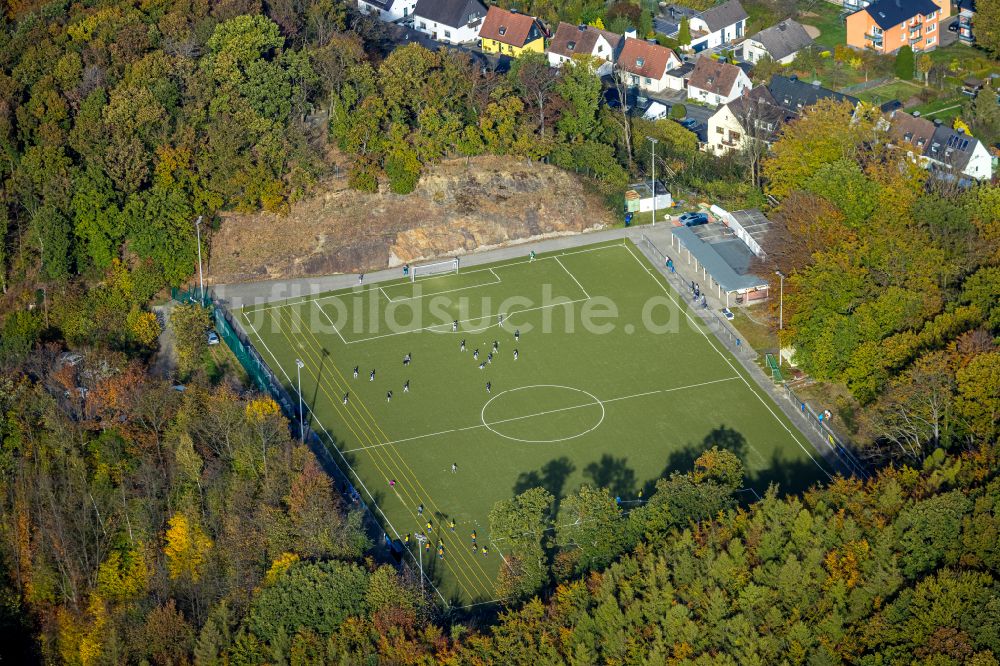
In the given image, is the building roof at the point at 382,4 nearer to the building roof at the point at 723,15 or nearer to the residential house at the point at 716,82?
the building roof at the point at 723,15

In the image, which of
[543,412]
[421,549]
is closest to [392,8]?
[543,412]

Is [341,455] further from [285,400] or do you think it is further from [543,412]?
[543,412]

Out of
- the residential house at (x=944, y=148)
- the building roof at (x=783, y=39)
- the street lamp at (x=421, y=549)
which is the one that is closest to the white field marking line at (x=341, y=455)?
the street lamp at (x=421, y=549)

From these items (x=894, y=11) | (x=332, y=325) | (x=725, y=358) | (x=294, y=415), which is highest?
(x=894, y=11)

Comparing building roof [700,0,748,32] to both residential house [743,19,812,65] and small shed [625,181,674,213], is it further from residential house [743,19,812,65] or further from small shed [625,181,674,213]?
small shed [625,181,674,213]

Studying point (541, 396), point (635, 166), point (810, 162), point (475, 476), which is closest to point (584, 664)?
point (475, 476)
